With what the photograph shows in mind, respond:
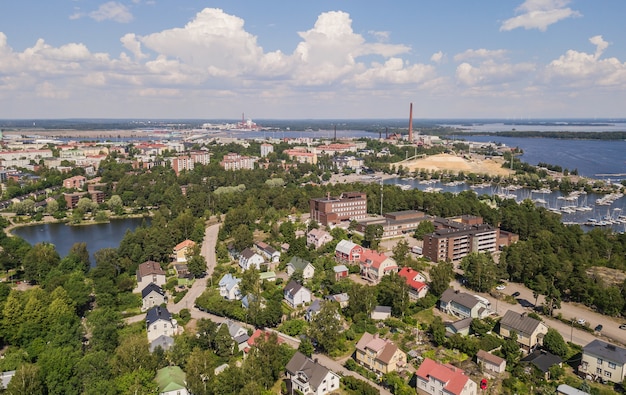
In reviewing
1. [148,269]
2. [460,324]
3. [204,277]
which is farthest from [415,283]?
[148,269]

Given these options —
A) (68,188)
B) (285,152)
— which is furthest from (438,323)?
(285,152)

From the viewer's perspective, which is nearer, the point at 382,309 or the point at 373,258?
the point at 382,309

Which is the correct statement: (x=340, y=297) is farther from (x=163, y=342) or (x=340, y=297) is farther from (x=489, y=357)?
Answer: (x=163, y=342)

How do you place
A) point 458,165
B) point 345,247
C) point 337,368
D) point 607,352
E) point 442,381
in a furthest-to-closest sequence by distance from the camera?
point 458,165 < point 345,247 < point 337,368 < point 607,352 < point 442,381

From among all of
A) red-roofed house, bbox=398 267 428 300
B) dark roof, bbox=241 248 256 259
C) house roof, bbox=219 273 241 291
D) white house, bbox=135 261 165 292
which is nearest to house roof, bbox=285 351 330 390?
house roof, bbox=219 273 241 291

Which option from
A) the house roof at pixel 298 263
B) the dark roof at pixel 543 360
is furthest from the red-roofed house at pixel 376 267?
the dark roof at pixel 543 360

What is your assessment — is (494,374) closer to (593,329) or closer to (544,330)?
(544,330)
